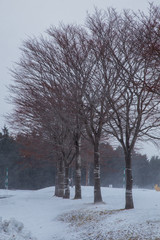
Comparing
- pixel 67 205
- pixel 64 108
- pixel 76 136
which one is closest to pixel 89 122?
pixel 64 108

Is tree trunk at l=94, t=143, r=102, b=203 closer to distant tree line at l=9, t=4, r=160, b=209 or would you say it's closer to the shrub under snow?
distant tree line at l=9, t=4, r=160, b=209

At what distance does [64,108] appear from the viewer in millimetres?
19359

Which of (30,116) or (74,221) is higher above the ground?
(30,116)

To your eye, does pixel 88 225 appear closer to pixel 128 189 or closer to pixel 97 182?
pixel 128 189

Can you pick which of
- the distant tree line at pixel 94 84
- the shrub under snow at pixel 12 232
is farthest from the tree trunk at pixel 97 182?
the shrub under snow at pixel 12 232

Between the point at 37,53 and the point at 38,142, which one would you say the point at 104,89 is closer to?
the point at 37,53

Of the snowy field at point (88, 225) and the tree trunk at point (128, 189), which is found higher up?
the tree trunk at point (128, 189)

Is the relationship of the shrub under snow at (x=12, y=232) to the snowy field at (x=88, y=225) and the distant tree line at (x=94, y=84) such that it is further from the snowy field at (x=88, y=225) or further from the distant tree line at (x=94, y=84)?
the distant tree line at (x=94, y=84)

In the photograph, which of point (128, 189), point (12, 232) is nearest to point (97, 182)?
point (128, 189)

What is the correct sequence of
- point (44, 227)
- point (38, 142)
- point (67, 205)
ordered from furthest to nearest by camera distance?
point (38, 142) → point (67, 205) → point (44, 227)

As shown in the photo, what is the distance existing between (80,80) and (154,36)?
8.05m

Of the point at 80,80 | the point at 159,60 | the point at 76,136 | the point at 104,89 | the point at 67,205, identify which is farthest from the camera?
the point at 76,136

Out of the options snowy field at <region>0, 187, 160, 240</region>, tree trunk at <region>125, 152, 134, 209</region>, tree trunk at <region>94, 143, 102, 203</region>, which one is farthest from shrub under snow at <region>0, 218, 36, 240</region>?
tree trunk at <region>94, 143, 102, 203</region>

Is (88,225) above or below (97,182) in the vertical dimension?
below
